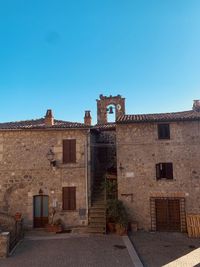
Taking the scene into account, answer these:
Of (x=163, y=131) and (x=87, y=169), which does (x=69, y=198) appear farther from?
(x=163, y=131)

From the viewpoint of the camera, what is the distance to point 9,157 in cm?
1686

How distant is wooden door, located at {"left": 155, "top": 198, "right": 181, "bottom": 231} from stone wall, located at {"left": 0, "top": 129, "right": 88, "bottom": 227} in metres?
4.61

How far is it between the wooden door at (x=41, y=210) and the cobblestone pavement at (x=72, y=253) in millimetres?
2366

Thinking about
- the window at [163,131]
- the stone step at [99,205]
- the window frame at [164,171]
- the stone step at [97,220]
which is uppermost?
the window at [163,131]

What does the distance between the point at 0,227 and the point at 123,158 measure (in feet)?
27.2

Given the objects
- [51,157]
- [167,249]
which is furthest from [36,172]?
[167,249]

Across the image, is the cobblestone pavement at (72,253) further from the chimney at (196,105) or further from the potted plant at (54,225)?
the chimney at (196,105)

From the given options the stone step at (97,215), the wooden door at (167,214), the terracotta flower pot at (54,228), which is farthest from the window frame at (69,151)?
the wooden door at (167,214)

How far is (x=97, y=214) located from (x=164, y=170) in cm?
505

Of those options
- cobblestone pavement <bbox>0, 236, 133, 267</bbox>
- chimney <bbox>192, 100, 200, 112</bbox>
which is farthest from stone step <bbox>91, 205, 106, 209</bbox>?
chimney <bbox>192, 100, 200, 112</bbox>

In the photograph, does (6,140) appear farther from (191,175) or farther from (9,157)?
(191,175)

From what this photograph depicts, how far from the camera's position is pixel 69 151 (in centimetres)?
1678

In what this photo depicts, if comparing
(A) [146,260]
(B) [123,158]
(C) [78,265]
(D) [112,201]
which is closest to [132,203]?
(D) [112,201]

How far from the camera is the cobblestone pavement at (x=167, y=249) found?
35.1 ft
